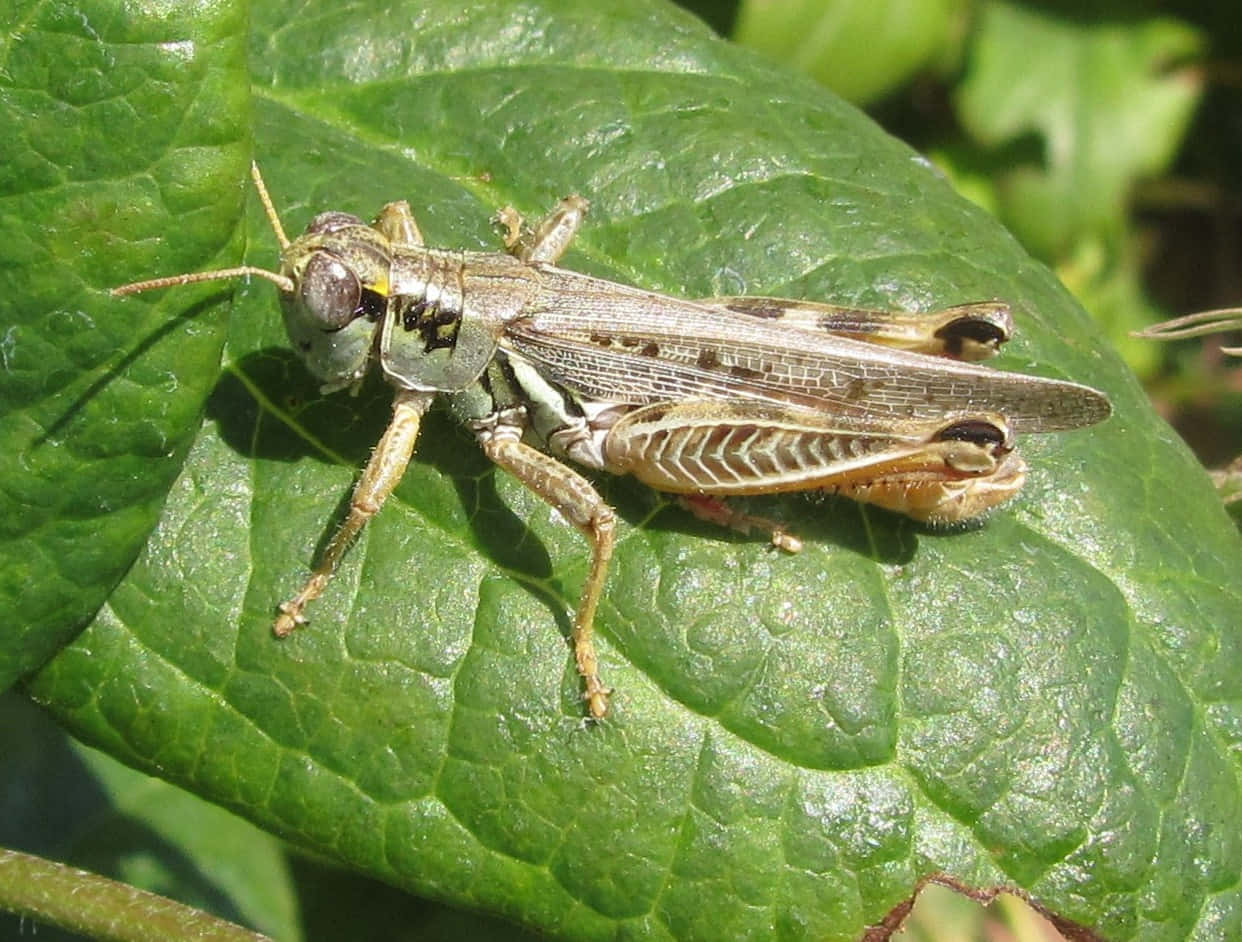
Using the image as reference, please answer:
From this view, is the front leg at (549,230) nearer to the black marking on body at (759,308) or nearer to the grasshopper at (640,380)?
the grasshopper at (640,380)

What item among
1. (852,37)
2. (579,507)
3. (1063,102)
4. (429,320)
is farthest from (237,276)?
(1063,102)

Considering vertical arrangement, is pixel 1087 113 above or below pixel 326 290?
below

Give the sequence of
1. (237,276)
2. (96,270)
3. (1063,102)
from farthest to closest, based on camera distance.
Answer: (1063,102), (237,276), (96,270)

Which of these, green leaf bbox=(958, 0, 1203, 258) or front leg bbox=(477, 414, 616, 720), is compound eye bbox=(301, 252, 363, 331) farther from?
green leaf bbox=(958, 0, 1203, 258)

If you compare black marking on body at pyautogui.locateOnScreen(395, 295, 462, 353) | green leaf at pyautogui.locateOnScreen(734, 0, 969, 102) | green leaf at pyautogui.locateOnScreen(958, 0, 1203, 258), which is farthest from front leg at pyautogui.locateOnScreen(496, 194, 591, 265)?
green leaf at pyautogui.locateOnScreen(958, 0, 1203, 258)

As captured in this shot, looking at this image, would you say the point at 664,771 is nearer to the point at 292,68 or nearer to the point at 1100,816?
the point at 1100,816

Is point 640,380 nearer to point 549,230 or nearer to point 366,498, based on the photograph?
point 549,230
